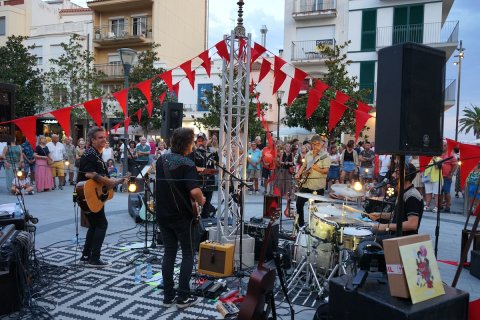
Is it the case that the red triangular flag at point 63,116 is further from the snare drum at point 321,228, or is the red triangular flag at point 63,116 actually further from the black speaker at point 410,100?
the black speaker at point 410,100

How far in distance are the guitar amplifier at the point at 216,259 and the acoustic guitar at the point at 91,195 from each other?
150cm

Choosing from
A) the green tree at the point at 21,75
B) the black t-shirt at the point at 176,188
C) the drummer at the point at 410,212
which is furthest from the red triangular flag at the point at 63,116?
the green tree at the point at 21,75

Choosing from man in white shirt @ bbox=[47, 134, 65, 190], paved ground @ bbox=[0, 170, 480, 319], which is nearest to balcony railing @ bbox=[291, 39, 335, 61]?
paved ground @ bbox=[0, 170, 480, 319]

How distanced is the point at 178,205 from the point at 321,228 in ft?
5.69

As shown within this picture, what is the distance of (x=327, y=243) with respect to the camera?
4492 mm

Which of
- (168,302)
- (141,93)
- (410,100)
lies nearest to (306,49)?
(141,93)

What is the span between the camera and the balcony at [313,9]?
21.8 metres

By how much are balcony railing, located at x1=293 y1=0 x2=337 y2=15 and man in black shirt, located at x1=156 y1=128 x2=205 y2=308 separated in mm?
20439

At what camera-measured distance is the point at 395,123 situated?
3.33 metres

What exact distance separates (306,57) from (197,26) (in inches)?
563

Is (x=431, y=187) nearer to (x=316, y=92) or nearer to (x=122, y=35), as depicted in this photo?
(x=316, y=92)

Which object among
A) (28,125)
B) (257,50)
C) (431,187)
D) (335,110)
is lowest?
(431,187)

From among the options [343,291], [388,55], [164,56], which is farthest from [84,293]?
[164,56]

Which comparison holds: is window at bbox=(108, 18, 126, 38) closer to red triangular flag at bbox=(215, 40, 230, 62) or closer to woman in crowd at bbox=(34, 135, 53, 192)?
woman in crowd at bbox=(34, 135, 53, 192)
